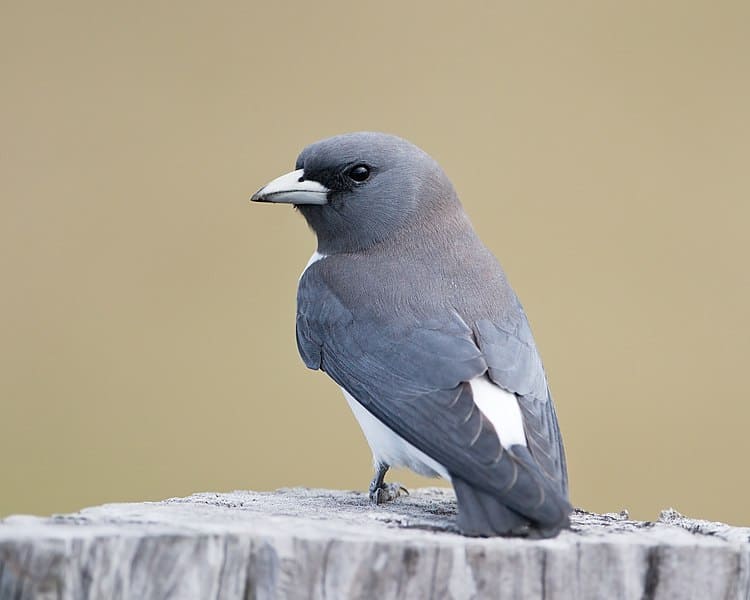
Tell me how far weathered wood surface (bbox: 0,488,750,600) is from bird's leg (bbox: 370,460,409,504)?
871mm

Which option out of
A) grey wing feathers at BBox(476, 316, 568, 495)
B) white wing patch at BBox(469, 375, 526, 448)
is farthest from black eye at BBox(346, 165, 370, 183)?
white wing patch at BBox(469, 375, 526, 448)

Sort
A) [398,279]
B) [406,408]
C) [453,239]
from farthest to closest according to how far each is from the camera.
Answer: [453,239] → [398,279] → [406,408]

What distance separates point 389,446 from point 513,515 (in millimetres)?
890

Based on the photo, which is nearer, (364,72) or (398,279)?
(398,279)

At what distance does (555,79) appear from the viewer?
8.30 meters

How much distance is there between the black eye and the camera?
4.33 metres

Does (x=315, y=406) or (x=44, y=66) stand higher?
(x=44, y=66)

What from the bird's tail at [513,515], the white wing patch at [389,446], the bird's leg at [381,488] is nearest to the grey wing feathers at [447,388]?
the bird's tail at [513,515]

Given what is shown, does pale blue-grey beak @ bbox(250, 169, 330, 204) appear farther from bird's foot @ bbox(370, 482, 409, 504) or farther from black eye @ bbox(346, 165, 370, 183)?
bird's foot @ bbox(370, 482, 409, 504)

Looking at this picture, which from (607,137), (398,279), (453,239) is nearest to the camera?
(398,279)

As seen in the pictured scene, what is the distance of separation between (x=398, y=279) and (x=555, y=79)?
4766mm

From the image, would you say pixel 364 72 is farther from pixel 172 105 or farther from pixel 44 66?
pixel 44 66

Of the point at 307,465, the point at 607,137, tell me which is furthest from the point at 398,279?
the point at 607,137

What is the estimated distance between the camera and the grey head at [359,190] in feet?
14.1
